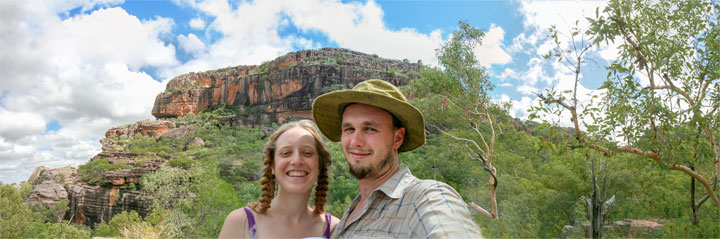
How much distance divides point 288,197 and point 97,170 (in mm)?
45341

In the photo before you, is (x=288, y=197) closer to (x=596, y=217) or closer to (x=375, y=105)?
(x=375, y=105)

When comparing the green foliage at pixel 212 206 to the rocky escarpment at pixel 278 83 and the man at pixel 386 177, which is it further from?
the rocky escarpment at pixel 278 83

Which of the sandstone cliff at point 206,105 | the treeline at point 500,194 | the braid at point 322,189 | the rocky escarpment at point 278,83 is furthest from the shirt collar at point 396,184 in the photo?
the rocky escarpment at point 278,83

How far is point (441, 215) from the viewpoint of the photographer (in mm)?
1104

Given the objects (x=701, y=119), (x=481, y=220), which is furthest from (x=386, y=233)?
(x=481, y=220)

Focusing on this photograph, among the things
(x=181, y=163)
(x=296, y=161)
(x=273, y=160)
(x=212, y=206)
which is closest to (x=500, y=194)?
→ (x=273, y=160)

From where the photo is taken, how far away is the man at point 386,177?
1128mm

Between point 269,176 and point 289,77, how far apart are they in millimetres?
61407

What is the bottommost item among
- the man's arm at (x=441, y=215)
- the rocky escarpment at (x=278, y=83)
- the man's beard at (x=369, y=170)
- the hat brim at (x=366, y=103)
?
the man's arm at (x=441, y=215)

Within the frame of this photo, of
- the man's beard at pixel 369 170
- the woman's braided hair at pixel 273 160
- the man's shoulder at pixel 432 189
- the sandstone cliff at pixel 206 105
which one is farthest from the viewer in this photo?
the sandstone cliff at pixel 206 105

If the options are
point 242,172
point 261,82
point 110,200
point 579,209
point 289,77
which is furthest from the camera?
point 261,82

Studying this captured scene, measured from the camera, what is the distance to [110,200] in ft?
113

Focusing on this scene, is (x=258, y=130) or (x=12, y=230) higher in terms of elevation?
(x=258, y=130)

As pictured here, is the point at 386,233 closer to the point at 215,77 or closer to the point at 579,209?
the point at 579,209
